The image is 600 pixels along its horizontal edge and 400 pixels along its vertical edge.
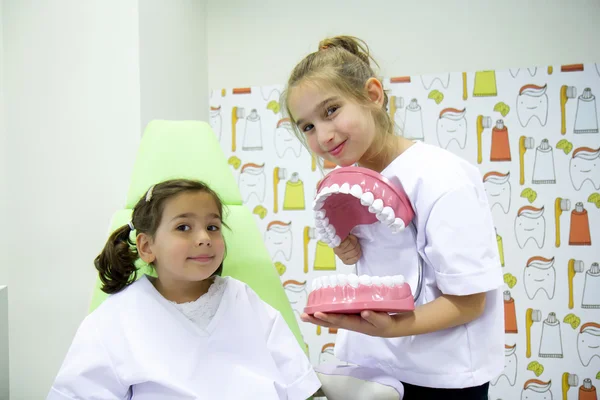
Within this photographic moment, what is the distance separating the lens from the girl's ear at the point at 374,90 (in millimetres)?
998

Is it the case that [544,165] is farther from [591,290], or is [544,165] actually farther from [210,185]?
[210,185]

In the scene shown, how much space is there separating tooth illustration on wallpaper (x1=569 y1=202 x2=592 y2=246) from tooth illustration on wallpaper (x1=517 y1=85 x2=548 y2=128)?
1.44 feet

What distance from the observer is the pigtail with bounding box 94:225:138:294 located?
1244mm

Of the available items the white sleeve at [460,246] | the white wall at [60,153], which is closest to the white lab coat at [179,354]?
the white sleeve at [460,246]

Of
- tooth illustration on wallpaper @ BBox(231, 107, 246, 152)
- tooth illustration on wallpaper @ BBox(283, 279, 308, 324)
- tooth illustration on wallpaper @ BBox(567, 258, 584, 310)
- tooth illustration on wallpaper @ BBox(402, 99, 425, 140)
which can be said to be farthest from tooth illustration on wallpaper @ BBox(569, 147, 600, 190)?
tooth illustration on wallpaper @ BBox(231, 107, 246, 152)

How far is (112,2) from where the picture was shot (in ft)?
6.41

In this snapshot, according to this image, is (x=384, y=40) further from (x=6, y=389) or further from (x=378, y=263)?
(x=6, y=389)

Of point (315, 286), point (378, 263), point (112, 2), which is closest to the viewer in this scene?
point (315, 286)

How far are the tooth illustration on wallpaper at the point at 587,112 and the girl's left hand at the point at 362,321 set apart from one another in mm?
2016

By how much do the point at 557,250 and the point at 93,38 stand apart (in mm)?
2229

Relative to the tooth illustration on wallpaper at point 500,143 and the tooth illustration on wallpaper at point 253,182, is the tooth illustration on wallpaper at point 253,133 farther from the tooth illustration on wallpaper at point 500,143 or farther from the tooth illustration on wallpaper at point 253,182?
the tooth illustration on wallpaper at point 500,143

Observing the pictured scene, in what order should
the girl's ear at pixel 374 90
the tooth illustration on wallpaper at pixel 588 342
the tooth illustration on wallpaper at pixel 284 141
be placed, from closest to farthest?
the girl's ear at pixel 374 90
the tooth illustration on wallpaper at pixel 588 342
the tooth illustration on wallpaper at pixel 284 141

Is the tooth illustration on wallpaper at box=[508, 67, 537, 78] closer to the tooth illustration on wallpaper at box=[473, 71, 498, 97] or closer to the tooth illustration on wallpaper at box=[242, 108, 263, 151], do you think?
the tooth illustration on wallpaper at box=[473, 71, 498, 97]

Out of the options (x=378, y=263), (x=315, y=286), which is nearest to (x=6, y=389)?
(x=315, y=286)
